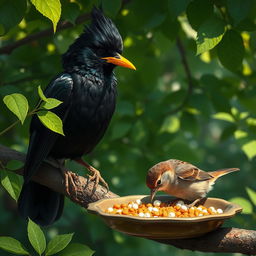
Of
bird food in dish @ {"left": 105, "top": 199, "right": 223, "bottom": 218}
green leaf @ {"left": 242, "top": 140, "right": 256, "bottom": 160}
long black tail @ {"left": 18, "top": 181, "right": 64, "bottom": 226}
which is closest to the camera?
bird food in dish @ {"left": 105, "top": 199, "right": 223, "bottom": 218}

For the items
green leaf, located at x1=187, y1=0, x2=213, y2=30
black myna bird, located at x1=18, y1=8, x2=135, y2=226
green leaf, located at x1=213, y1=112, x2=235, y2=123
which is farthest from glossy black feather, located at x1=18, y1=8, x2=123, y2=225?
green leaf, located at x1=213, y1=112, x2=235, y2=123

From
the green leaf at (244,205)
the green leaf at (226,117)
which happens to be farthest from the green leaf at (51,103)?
the green leaf at (226,117)

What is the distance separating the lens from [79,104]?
428 cm

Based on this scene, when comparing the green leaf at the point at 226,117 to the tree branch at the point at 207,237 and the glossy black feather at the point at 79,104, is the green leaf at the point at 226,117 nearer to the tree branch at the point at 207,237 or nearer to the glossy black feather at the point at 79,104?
the glossy black feather at the point at 79,104

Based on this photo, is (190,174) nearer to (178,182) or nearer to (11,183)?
(178,182)

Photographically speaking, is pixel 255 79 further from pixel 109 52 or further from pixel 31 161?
pixel 31 161

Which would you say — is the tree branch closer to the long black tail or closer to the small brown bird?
the small brown bird

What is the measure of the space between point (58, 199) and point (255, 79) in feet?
7.17

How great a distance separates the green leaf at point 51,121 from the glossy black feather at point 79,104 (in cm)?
126

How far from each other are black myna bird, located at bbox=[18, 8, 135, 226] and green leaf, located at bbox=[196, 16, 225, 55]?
0.89 metres

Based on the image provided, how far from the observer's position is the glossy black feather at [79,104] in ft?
13.9

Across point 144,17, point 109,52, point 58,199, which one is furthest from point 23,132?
point 144,17

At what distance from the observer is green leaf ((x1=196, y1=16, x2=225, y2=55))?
3.38 meters

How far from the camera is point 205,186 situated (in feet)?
12.8
